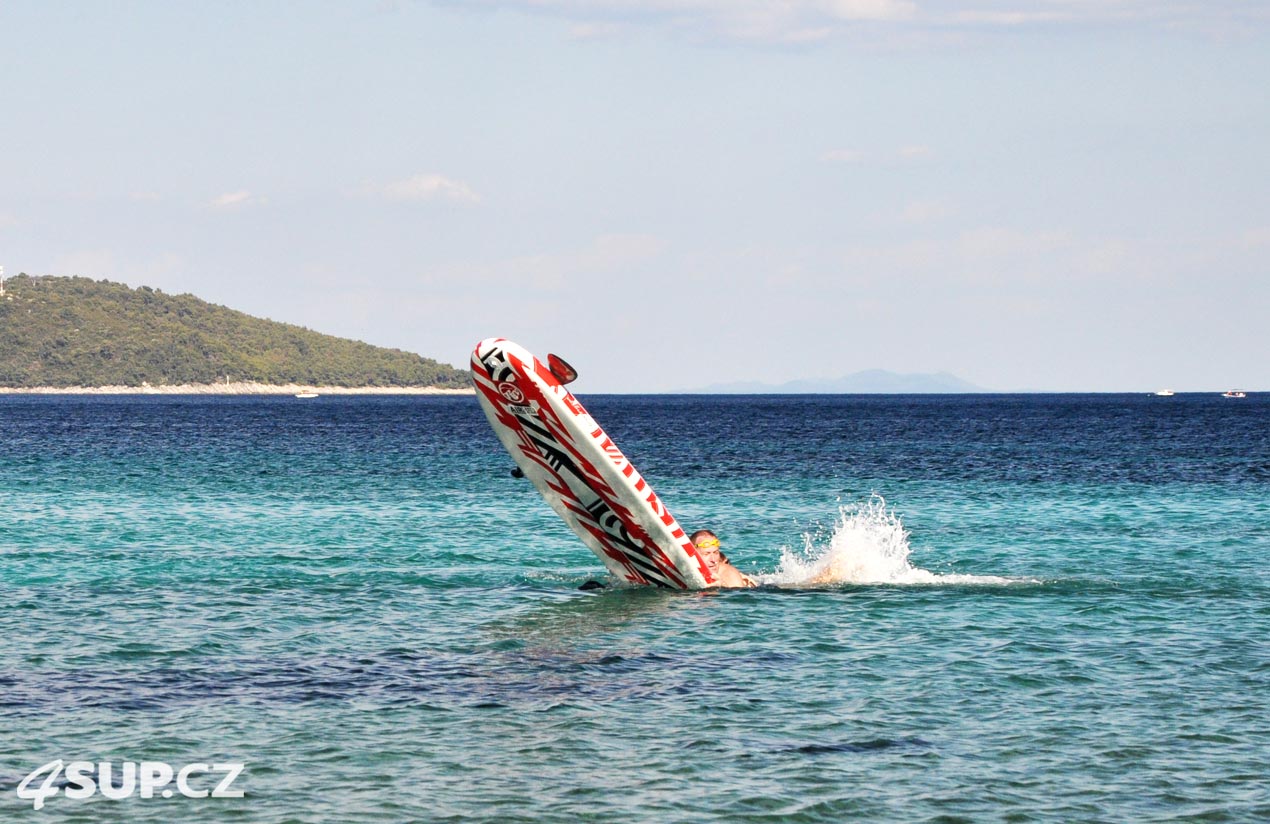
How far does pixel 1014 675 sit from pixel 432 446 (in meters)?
66.3

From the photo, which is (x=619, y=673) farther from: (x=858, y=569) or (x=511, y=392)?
(x=858, y=569)

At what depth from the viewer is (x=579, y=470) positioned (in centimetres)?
2105

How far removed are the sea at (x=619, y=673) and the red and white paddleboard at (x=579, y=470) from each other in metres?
0.57

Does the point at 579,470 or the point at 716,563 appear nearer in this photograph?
the point at 579,470

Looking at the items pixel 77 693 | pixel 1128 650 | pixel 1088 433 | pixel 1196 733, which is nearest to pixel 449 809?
pixel 77 693

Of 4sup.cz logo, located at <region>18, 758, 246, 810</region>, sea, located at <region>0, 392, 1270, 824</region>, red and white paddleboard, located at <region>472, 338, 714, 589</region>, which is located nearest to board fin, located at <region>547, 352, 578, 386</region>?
red and white paddleboard, located at <region>472, 338, 714, 589</region>

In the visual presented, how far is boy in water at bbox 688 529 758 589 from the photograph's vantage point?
71.4 feet

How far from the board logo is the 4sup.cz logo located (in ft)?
30.8

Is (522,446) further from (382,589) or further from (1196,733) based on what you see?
(1196,733)

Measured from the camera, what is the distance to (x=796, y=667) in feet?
52.0

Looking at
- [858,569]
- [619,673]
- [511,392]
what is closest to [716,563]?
[858,569]

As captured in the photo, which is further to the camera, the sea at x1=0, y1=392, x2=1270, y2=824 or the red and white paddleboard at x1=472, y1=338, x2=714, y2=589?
the red and white paddleboard at x1=472, y1=338, x2=714, y2=589

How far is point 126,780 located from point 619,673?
18.6ft

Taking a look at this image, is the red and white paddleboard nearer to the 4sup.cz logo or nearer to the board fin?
the board fin
